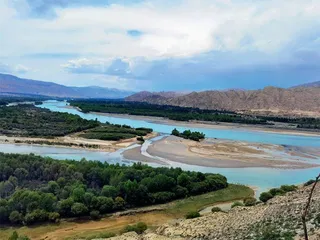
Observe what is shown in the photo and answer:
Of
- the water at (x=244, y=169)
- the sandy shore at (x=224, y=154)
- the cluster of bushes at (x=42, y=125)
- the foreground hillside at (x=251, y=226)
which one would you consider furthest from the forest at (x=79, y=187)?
the cluster of bushes at (x=42, y=125)

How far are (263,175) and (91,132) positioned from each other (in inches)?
1674

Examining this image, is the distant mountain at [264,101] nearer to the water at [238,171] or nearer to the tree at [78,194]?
the water at [238,171]

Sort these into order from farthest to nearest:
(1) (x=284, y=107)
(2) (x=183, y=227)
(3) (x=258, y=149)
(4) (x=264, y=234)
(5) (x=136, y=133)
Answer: (1) (x=284, y=107)
(5) (x=136, y=133)
(3) (x=258, y=149)
(2) (x=183, y=227)
(4) (x=264, y=234)

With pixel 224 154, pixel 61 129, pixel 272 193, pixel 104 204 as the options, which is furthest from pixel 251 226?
pixel 61 129

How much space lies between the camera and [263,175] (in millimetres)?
45281

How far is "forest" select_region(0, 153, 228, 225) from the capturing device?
27516mm

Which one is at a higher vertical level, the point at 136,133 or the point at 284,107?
the point at 284,107

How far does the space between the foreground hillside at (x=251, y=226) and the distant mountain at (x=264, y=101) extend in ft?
419

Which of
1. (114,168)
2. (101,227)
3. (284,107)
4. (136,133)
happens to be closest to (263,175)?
(114,168)

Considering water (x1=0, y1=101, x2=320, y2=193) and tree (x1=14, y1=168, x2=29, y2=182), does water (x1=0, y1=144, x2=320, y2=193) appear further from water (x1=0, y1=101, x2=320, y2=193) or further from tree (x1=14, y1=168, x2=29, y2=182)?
tree (x1=14, y1=168, x2=29, y2=182)

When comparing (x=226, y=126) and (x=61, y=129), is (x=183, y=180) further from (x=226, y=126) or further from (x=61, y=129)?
(x=226, y=126)

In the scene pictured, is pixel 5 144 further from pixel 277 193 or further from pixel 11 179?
pixel 277 193

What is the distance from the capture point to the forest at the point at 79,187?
27516 mm

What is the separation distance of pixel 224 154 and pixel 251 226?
3871cm
